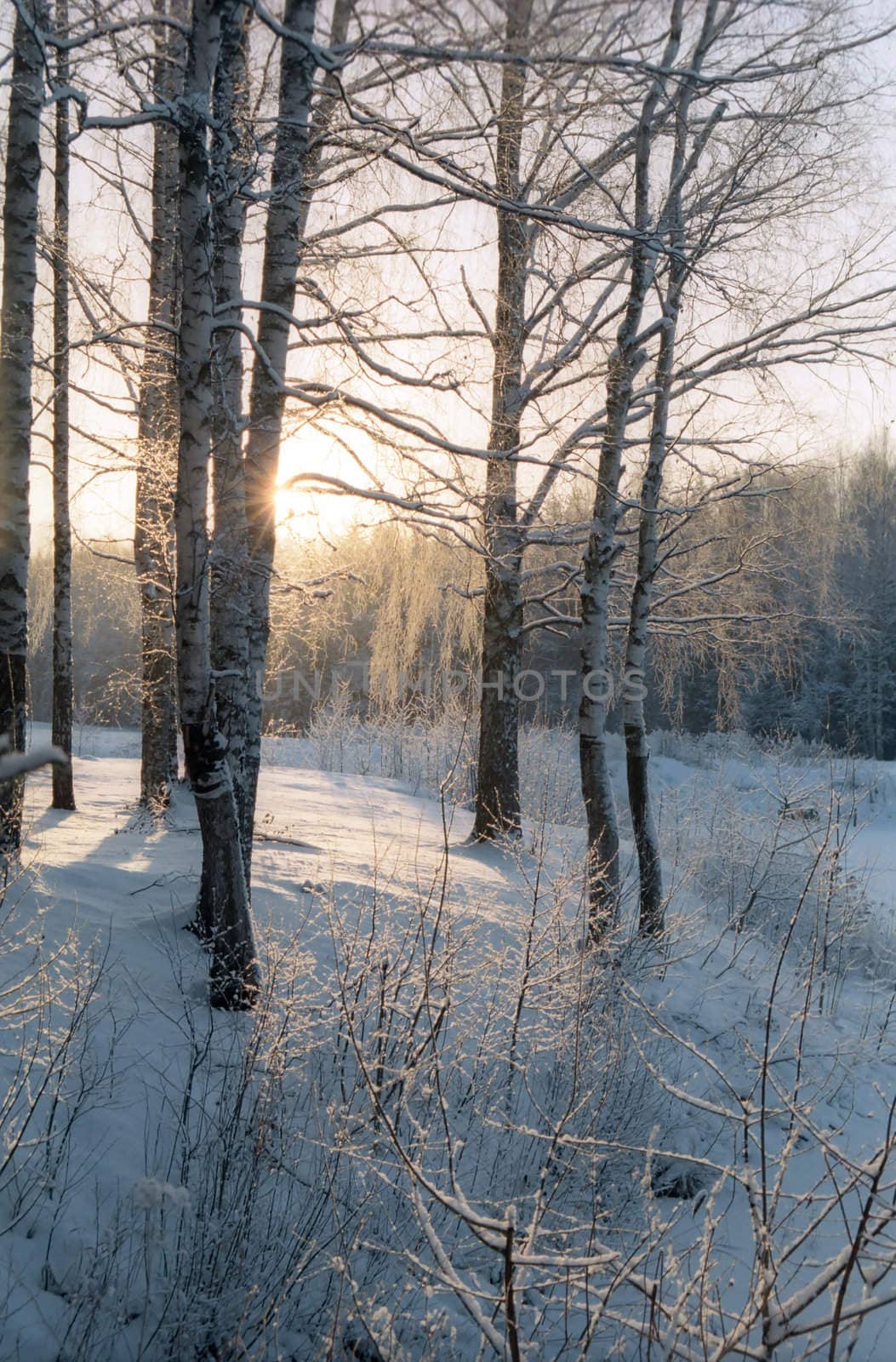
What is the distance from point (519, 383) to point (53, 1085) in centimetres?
668

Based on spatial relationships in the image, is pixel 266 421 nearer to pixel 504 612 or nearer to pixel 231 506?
pixel 231 506

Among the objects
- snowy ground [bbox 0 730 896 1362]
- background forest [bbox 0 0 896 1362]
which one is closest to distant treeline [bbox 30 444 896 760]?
background forest [bbox 0 0 896 1362]

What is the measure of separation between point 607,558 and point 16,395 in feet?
12.5

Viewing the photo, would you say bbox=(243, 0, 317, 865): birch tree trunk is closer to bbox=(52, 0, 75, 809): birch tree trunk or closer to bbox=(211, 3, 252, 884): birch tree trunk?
bbox=(211, 3, 252, 884): birch tree trunk

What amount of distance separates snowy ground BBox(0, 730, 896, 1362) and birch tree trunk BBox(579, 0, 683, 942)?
0.70 m

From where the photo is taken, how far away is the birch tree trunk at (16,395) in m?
4.85

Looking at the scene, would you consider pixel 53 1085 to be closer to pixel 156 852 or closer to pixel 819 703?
pixel 156 852

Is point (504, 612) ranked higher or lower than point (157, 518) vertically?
lower

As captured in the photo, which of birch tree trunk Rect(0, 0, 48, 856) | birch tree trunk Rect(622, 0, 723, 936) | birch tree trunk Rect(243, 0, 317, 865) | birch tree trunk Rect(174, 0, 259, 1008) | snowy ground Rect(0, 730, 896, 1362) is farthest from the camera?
birch tree trunk Rect(622, 0, 723, 936)

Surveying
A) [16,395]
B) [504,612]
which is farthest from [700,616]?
[16,395]

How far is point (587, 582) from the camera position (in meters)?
6.22

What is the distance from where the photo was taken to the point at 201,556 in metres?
3.64

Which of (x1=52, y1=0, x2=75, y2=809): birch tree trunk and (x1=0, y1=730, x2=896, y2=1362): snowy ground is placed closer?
(x1=0, y1=730, x2=896, y2=1362): snowy ground

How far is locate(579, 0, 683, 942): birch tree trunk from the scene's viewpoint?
574 centimetres
